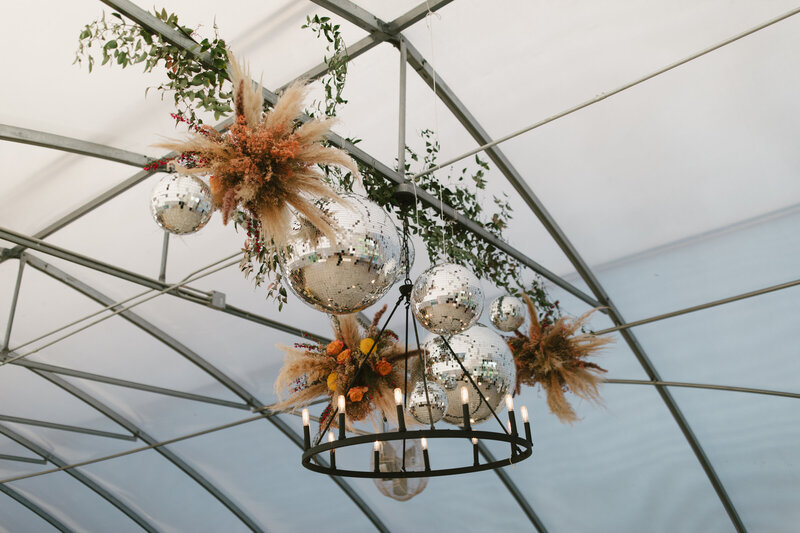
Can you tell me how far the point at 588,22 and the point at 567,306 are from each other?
300cm

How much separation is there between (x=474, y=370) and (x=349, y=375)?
0.61m

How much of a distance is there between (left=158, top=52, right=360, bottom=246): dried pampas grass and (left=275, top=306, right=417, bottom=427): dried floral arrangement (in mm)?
1290

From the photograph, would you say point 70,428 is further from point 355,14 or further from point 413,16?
point 413,16

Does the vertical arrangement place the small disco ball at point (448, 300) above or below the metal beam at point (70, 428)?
below

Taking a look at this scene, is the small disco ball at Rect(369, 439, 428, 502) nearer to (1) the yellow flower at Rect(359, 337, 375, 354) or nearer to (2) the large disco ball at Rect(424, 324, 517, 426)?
(2) the large disco ball at Rect(424, 324, 517, 426)

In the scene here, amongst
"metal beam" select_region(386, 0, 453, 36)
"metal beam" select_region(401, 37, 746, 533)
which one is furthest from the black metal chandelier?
"metal beam" select_region(401, 37, 746, 533)

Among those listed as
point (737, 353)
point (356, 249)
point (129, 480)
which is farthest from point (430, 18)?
point (129, 480)

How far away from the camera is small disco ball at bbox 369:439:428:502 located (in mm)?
4211

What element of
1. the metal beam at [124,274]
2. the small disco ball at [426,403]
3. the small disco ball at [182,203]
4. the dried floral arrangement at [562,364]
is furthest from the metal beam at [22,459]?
the small disco ball at [182,203]

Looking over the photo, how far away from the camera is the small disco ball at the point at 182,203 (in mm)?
2451

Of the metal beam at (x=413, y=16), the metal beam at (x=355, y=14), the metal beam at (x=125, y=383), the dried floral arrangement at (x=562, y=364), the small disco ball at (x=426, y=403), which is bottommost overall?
the small disco ball at (x=426, y=403)

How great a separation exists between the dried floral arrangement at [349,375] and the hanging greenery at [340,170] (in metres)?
0.40

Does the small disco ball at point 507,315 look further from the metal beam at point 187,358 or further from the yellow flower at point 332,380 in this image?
the metal beam at point 187,358

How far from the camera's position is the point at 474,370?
10.9 feet
